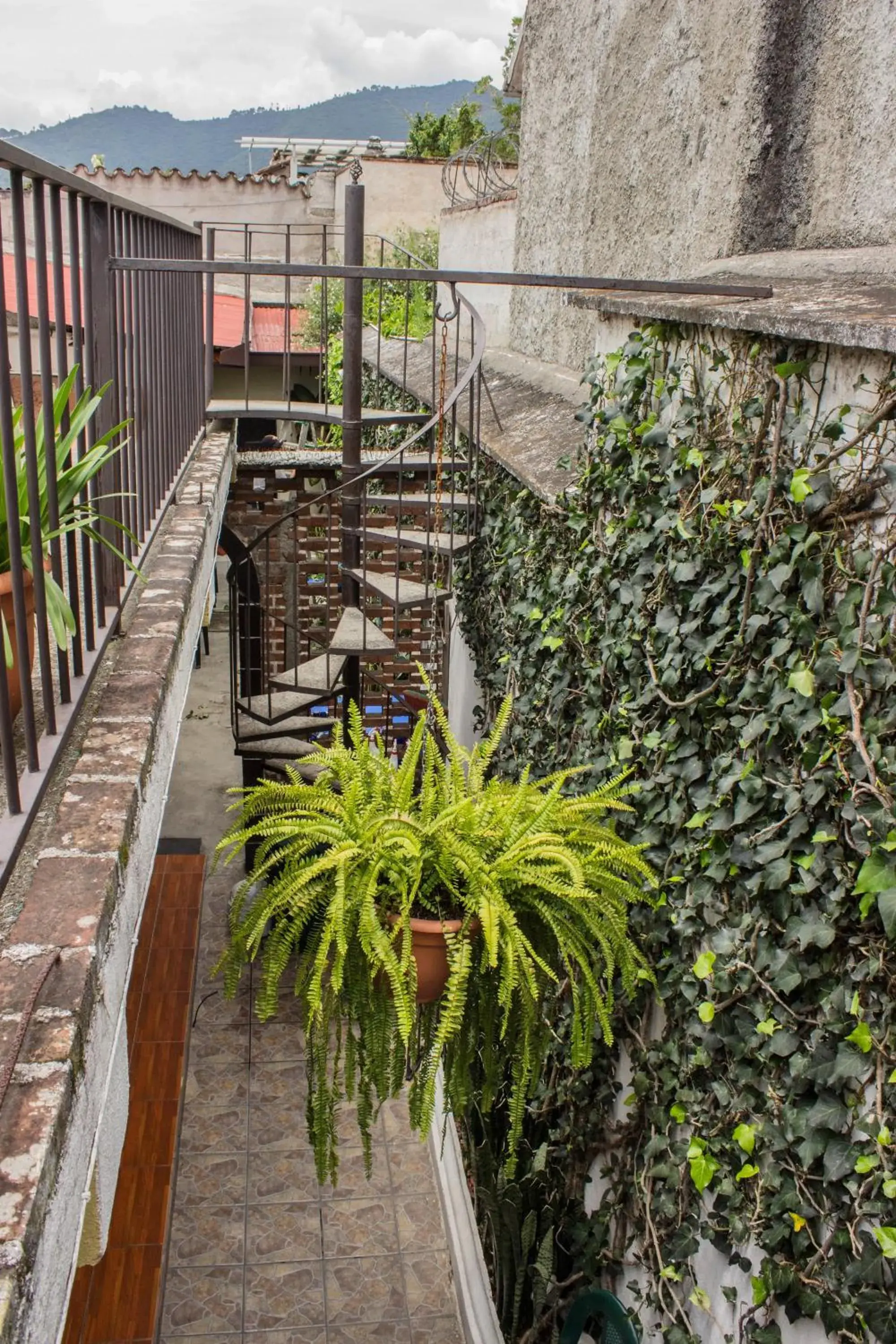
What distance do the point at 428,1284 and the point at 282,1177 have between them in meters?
0.76

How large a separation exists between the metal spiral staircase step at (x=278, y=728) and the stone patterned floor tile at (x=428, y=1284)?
8.93 feet

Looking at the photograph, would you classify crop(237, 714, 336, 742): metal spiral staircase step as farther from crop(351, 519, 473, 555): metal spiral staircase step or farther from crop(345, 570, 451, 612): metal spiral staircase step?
crop(351, 519, 473, 555): metal spiral staircase step

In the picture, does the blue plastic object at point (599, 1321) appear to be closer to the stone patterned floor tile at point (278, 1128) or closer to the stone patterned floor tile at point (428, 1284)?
the stone patterned floor tile at point (428, 1284)

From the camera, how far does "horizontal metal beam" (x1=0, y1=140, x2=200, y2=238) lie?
1.48 meters

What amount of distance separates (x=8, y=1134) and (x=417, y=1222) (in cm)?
352

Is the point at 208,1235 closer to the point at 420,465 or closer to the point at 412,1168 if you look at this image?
the point at 412,1168

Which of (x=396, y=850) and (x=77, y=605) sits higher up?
(x=77, y=605)

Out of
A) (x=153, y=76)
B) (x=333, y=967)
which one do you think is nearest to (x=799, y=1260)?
(x=333, y=967)

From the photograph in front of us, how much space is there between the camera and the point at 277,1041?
526 centimetres

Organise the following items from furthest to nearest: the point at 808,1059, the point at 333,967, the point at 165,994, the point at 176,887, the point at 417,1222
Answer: the point at 176,887 → the point at 165,994 → the point at 417,1222 → the point at 333,967 → the point at 808,1059

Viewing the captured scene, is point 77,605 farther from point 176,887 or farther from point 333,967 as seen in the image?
point 176,887

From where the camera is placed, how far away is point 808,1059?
1.90m

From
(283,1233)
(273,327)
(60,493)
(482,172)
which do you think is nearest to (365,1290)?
(283,1233)

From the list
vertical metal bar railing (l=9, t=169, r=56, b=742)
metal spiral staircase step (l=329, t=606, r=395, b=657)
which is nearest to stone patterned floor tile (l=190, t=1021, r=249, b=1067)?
metal spiral staircase step (l=329, t=606, r=395, b=657)
